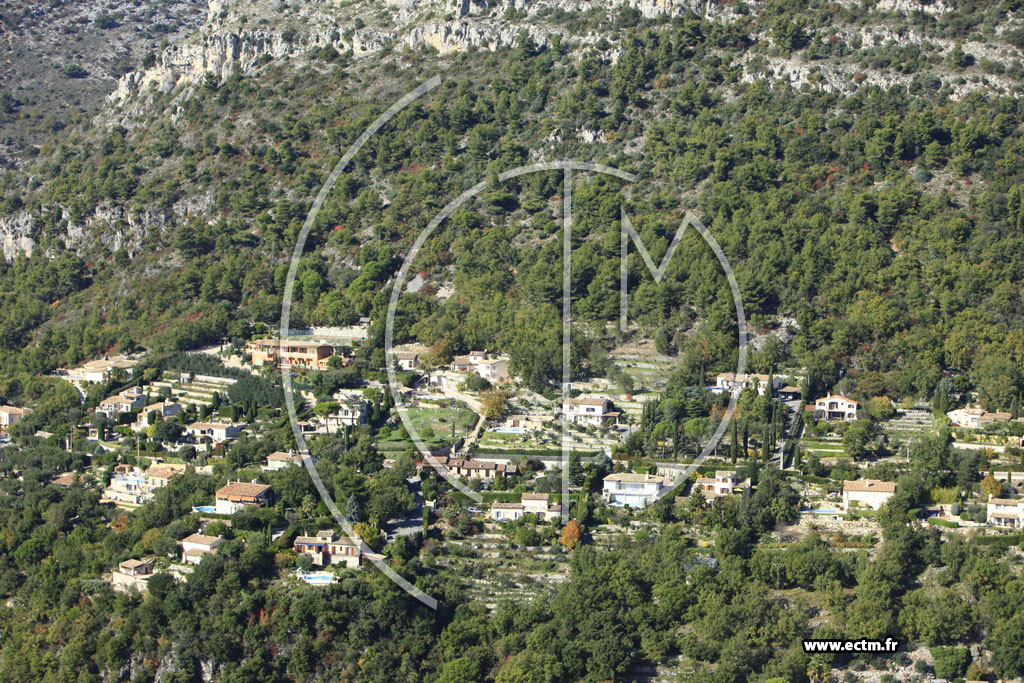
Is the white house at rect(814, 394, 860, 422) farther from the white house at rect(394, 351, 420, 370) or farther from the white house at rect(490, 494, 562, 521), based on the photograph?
the white house at rect(394, 351, 420, 370)

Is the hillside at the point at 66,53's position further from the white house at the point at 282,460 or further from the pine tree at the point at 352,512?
the pine tree at the point at 352,512

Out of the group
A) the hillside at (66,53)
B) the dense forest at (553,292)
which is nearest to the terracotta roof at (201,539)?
the dense forest at (553,292)

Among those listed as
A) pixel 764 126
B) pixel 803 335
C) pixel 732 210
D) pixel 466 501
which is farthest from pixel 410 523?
pixel 764 126

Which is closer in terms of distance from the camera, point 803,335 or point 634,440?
point 634,440

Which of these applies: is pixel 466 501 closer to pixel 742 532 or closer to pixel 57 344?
pixel 742 532

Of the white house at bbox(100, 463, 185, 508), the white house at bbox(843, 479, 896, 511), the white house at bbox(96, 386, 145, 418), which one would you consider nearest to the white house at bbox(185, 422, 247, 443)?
the white house at bbox(100, 463, 185, 508)

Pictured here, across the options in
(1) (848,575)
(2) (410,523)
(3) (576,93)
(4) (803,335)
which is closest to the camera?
(1) (848,575)

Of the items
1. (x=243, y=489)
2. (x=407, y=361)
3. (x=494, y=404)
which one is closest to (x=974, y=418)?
(x=494, y=404)

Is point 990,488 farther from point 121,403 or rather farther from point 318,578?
point 121,403
